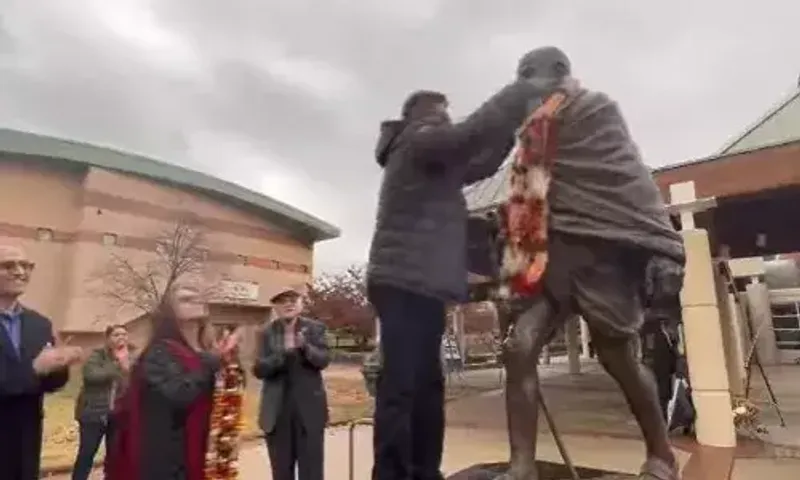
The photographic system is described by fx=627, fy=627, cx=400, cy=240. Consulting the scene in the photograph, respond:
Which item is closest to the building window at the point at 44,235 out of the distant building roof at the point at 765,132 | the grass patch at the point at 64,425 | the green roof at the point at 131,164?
the green roof at the point at 131,164

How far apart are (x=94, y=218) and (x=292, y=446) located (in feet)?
20.2

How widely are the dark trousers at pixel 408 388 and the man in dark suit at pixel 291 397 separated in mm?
1209

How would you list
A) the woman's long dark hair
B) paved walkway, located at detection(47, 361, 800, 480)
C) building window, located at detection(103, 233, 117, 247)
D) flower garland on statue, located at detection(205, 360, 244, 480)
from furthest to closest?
building window, located at detection(103, 233, 117, 247)
paved walkway, located at detection(47, 361, 800, 480)
flower garland on statue, located at detection(205, 360, 244, 480)
the woman's long dark hair

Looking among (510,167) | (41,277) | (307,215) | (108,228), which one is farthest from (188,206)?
(510,167)

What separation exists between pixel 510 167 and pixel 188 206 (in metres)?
7.90

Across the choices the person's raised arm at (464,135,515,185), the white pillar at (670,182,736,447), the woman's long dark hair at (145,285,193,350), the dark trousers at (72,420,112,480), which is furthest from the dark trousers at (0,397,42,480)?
the white pillar at (670,182,736,447)

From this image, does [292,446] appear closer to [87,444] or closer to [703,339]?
[87,444]

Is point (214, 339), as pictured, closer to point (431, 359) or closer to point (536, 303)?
point (431, 359)

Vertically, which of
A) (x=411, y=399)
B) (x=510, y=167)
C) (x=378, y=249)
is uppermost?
(x=510, y=167)

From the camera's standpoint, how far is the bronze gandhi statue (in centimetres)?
212

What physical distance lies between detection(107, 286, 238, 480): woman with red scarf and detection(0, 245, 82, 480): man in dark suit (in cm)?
24

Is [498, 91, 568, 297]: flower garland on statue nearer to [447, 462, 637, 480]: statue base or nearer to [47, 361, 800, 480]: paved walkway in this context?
[447, 462, 637, 480]: statue base

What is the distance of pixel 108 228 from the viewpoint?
8148 millimetres

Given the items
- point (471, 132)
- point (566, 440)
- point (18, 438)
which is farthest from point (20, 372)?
point (566, 440)
